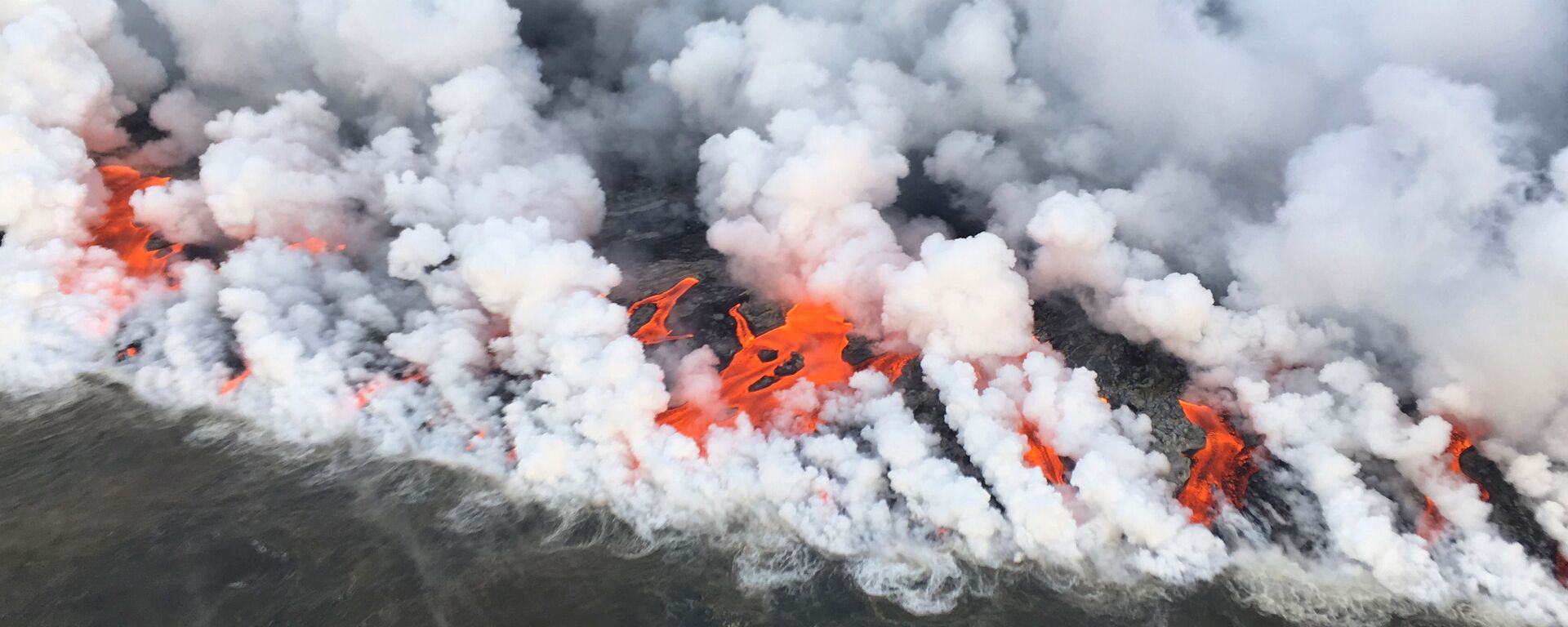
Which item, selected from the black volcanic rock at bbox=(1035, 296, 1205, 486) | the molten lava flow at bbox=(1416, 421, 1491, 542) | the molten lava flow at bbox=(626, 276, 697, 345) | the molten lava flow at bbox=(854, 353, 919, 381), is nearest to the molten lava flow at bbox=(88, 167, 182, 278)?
the molten lava flow at bbox=(626, 276, 697, 345)

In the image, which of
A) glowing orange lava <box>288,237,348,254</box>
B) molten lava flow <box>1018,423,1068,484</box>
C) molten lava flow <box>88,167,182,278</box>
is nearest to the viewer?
molten lava flow <box>1018,423,1068,484</box>

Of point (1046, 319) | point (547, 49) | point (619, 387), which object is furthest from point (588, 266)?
point (547, 49)

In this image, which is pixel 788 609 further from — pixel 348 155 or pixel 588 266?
pixel 348 155

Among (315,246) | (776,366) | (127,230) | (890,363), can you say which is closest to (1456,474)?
(890,363)

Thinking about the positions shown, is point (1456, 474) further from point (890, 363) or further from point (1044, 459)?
point (890, 363)

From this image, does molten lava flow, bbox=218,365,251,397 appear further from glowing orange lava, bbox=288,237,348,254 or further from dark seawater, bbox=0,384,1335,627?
glowing orange lava, bbox=288,237,348,254

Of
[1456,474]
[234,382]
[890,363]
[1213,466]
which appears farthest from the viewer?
[234,382]

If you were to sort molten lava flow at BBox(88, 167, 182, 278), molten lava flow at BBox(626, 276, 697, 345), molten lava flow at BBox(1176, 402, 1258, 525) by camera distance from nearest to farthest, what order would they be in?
molten lava flow at BBox(1176, 402, 1258, 525), molten lava flow at BBox(626, 276, 697, 345), molten lava flow at BBox(88, 167, 182, 278)
